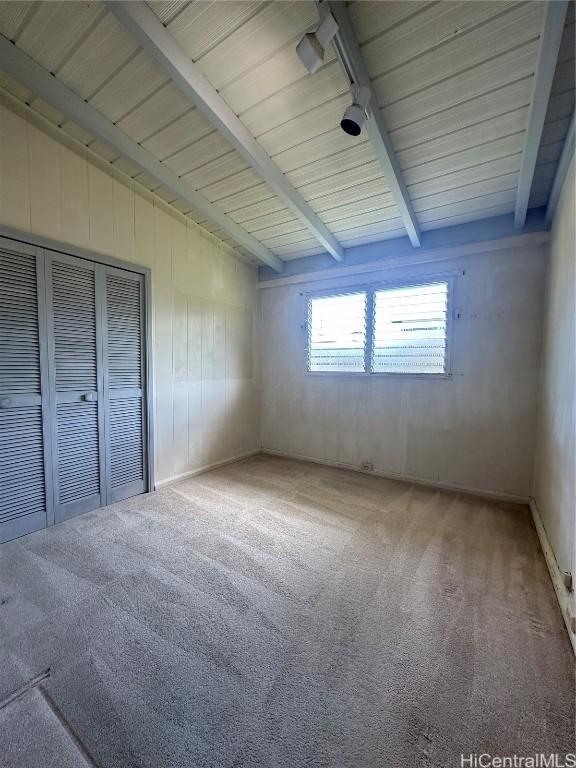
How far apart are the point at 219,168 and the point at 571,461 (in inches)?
125

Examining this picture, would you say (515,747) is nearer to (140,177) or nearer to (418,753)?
(418,753)

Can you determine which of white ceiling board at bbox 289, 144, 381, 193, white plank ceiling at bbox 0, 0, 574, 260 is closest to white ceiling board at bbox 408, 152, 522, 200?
white plank ceiling at bbox 0, 0, 574, 260

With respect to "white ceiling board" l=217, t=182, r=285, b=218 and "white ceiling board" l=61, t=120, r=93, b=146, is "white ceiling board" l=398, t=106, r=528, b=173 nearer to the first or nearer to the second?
"white ceiling board" l=217, t=182, r=285, b=218

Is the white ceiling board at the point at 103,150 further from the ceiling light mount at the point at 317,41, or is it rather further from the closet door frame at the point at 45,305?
the ceiling light mount at the point at 317,41

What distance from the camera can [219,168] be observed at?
2.57 metres

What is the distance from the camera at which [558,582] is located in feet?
5.55

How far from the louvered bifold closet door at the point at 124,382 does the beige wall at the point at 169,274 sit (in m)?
0.18

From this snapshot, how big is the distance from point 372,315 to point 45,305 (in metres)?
3.02

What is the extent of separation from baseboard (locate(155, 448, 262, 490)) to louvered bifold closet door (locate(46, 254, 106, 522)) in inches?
23.9

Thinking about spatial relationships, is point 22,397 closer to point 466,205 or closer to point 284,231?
point 284,231

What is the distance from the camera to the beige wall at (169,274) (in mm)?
2229

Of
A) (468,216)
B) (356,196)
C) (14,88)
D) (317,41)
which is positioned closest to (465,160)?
(468,216)

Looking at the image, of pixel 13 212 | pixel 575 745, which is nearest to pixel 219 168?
pixel 13 212

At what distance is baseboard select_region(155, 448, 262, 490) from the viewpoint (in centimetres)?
322
